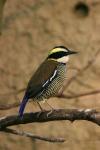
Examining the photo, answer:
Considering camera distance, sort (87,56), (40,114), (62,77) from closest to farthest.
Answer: (40,114) < (62,77) < (87,56)

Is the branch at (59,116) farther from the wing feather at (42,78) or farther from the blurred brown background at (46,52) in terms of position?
the blurred brown background at (46,52)

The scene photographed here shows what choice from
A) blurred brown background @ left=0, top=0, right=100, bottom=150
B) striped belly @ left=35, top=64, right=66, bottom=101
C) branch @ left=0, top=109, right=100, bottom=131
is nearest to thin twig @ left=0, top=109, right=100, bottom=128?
branch @ left=0, top=109, right=100, bottom=131

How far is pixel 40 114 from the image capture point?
9.75 feet

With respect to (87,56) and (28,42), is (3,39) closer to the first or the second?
(28,42)

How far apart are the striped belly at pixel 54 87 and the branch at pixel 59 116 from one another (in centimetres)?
32

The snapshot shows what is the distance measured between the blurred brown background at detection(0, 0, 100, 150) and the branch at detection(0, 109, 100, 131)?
177 cm

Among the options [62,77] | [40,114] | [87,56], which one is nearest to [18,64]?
[87,56]

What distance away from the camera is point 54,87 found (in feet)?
11.0

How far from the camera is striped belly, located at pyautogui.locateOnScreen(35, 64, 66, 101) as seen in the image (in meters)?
3.31

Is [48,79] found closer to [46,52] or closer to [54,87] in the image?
[54,87]

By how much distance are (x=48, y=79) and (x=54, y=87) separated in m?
0.06

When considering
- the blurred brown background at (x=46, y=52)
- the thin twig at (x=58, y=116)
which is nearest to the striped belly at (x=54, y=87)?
the thin twig at (x=58, y=116)

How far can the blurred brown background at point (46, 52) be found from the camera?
473 cm

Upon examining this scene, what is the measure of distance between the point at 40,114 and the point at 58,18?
6.41ft
